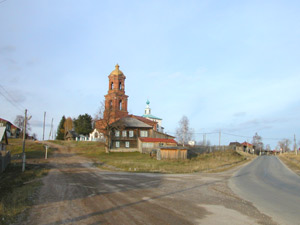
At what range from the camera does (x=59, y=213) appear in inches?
345

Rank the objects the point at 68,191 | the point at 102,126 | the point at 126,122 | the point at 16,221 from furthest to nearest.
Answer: the point at 126,122
the point at 102,126
the point at 68,191
the point at 16,221

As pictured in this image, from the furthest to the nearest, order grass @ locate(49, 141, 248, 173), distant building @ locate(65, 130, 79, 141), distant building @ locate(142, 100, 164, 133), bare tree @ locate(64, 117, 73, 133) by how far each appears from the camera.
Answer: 1. distant building @ locate(142, 100, 164, 133)
2. bare tree @ locate(64, 117, 73, 133)
3. distant building @ locate(65, 130, 79, 141)
4. grass @ locate(49, 141, 248, 173)

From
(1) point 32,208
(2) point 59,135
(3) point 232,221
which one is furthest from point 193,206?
(2) point 59,135

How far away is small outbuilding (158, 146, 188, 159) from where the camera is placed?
43.7 m

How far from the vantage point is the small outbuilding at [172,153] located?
43719mm

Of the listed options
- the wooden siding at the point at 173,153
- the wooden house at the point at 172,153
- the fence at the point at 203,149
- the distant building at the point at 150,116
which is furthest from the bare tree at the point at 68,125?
the wooden siding at the point at 173,153

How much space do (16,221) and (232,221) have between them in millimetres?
6783


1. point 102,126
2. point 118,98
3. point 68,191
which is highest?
point 118,98

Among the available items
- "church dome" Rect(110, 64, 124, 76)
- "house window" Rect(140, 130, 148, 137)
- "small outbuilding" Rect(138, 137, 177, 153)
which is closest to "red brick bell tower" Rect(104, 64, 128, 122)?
"church dome" Rect(110, 64, 124, 76)

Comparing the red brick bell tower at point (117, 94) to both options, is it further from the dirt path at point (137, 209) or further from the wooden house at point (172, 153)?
the dirt path at point (137, 209)

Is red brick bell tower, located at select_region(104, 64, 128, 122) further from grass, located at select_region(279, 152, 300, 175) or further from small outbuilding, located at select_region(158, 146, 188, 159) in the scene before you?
grass, located at select_region(279, 152, 300, 175)

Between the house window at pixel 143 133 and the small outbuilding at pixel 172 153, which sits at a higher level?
the house window at pixel 143 133

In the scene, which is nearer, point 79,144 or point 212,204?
point 212,204

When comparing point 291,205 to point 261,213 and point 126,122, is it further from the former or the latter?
point 126,122
